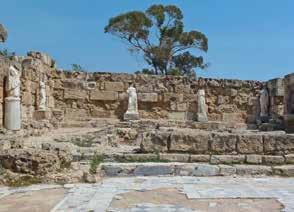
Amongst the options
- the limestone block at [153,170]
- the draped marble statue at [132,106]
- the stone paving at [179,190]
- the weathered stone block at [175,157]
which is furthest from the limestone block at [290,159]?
the draped marble statue at [132,106]

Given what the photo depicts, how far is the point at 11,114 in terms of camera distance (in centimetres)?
1134

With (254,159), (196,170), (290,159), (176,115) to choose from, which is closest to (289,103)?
(176,115)

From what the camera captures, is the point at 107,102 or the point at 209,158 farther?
the point at 107,102

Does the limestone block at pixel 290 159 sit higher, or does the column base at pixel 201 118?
the column base at pixel 201 118

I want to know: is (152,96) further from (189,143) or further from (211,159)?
(211,159)

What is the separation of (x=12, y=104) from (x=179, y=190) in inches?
298

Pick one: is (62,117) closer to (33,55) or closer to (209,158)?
(33,55)

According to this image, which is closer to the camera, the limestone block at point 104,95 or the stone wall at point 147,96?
the stone wall at point 147,96

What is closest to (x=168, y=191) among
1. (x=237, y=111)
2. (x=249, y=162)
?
(x=249, y=162)

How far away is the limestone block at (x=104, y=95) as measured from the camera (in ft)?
56.9

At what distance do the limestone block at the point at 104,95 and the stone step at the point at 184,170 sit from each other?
10842mm

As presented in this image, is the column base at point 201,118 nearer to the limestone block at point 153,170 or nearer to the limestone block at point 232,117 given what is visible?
the limestone block at point 232,117

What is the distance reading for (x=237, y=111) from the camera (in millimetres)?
18875

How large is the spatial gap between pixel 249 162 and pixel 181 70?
2324cm
